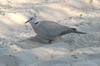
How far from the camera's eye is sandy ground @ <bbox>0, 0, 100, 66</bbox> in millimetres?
6090

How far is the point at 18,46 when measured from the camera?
7141mm

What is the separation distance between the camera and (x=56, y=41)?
773 cm

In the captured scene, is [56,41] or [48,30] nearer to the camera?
[48,30]

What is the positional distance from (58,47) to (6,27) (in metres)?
2.58

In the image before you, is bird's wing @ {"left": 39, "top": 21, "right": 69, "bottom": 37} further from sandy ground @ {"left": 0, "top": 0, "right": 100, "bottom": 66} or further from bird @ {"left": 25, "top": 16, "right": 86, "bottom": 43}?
sandy ground @ {"left": 0, "top": 0, "right": 100, "bottom": 66}

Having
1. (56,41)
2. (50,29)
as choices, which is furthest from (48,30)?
(56,41)

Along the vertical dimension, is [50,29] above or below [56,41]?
above

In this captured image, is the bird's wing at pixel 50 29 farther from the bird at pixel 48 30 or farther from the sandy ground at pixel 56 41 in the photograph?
the sandy ground at pixel 56 41

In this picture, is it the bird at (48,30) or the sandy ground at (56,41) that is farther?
the bird at (48,30)

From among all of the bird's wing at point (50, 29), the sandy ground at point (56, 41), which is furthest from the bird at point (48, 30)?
the sandy ground at point (56, 41)

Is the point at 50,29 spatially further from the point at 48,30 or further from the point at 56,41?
the point at 56,41

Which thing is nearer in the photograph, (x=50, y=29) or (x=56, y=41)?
(x=50, y=29)

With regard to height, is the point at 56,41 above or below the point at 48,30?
below

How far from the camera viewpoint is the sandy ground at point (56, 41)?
609 cm
